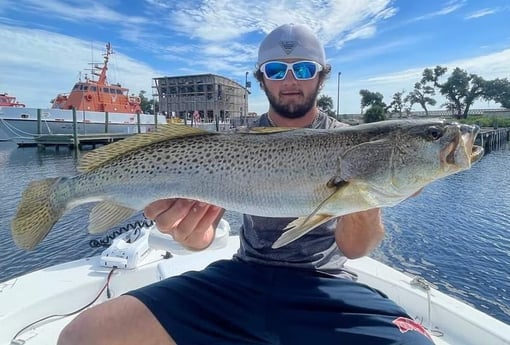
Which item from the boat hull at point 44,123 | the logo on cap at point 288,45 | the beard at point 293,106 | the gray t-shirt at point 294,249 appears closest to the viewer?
the gray t-shirt at point 294,249

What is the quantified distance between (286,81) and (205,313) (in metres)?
2.15

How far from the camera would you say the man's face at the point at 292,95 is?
11.7 feet

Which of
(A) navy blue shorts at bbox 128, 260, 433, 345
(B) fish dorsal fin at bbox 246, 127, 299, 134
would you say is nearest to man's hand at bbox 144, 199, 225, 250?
(A) navy blue shorts at bbox 128, 260, 433, 345

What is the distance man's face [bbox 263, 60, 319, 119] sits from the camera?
141 inches

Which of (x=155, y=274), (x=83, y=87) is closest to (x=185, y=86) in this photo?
(x=83, y=87)

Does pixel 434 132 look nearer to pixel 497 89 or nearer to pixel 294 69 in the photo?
pixel 294 69

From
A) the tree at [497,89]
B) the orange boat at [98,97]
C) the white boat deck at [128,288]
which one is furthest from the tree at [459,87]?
the white boat deck at [128,288]

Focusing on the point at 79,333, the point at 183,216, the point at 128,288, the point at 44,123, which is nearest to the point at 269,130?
the point at 183,216

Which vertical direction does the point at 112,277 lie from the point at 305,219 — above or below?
below

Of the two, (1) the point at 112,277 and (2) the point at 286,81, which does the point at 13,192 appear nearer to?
(1) the point at 112,277

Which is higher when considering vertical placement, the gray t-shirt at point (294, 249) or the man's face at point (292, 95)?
the man's face at point (292, 95)

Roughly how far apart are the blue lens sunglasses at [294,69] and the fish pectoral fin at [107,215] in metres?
1.83

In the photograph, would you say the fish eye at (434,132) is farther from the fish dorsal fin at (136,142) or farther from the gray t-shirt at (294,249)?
the fish dorsal fin at (136,142)

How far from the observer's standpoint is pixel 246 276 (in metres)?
3.00
